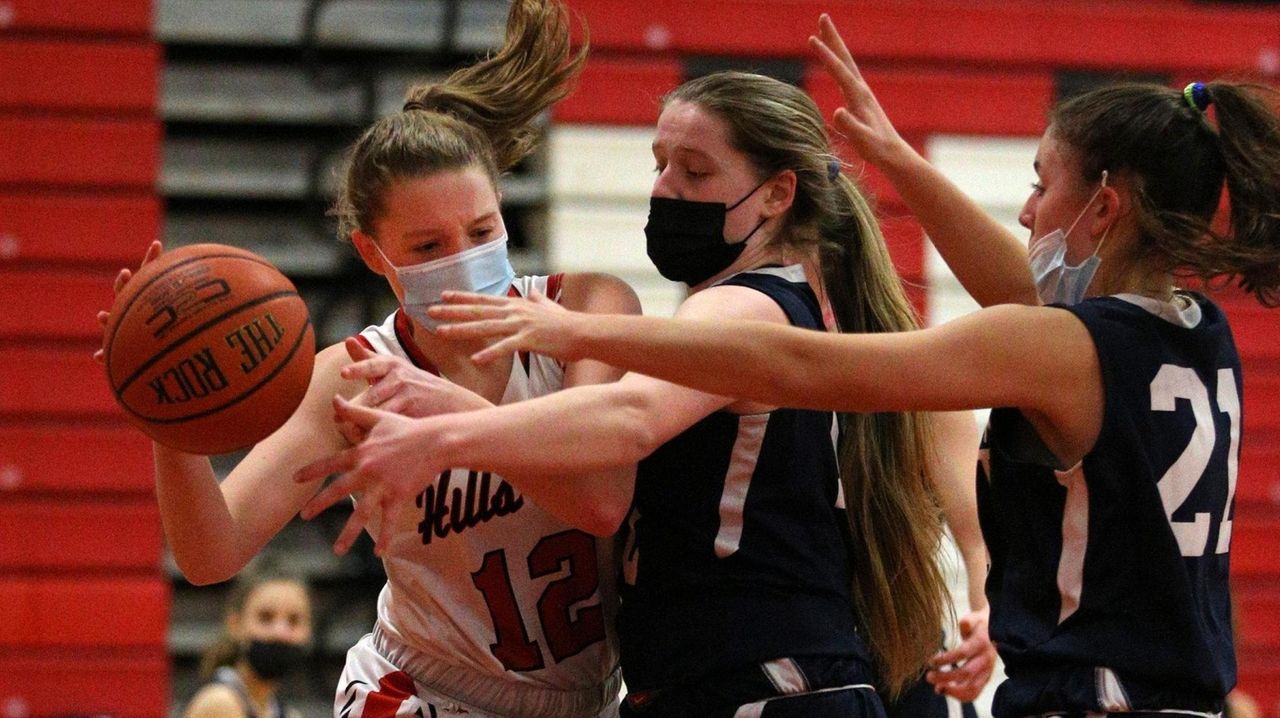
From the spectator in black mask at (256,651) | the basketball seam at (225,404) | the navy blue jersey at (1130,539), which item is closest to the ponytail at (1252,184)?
the navy blue jersey at (1130,539)

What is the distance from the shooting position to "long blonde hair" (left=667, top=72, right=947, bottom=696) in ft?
9.29

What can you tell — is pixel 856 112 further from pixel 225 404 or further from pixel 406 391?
pixel 225 404

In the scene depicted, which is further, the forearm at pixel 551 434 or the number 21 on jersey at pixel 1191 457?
the number 21 on jersey at pixel 1191 457

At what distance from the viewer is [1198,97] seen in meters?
2.57

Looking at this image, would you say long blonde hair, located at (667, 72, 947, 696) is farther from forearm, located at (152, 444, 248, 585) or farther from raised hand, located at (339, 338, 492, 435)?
forearm, located at (152, 444, 248, 585)

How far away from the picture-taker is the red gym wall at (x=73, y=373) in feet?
22.8

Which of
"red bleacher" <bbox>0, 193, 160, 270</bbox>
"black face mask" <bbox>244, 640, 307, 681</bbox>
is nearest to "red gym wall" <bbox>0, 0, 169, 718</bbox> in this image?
"red bleacher" <bbox>0, 193, 160, 270</bbox>

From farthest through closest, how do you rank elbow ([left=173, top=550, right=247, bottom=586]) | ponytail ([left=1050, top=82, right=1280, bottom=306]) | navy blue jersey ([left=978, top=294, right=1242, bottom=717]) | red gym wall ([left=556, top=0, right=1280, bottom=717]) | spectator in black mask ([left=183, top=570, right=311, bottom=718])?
red gym wall ([left=556, top=0, right=1280, bottom=717]) → spectator in black mask ([left=183, top=570, right=311, bottom=718]) → elbow ([left=173, top=550, right=247, bottom=586]) → ponytail ([left=1050, top=82, right=1280, bottom=306]) → navy blue jersey ([left=978, top=294, right=1242, bottom=717])

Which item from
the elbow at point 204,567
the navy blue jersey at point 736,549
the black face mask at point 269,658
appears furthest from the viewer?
the black face mask at point 269,658

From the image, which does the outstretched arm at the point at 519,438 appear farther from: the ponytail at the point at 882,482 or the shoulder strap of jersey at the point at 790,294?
the ponytail at the point at 882,482

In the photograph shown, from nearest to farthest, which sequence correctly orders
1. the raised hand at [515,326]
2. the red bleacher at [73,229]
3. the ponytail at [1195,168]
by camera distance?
the raised hand at [515,326]
the ponytail at [1195,168]
the red bleacher at [73,229]

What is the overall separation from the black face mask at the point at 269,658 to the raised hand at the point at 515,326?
3749 mm

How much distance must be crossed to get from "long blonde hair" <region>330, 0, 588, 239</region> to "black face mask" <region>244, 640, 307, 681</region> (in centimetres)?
279

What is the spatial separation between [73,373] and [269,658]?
2184mm
